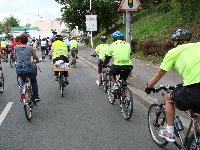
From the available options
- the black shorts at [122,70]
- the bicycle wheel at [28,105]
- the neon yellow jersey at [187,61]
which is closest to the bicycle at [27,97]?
the bicycle wheel at [28,105]

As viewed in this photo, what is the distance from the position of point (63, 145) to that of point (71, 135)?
2.22 ft

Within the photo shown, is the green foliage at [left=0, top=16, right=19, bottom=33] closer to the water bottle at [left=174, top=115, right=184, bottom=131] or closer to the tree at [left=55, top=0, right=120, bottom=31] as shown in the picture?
the tree at [left=55, top=0, right=120, bottom=31]

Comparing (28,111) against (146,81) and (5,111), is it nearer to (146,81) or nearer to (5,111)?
(5,111)

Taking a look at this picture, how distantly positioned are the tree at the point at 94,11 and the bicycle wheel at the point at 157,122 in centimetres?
4438

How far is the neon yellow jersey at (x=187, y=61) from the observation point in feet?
17.0

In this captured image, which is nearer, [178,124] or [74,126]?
[178,124]

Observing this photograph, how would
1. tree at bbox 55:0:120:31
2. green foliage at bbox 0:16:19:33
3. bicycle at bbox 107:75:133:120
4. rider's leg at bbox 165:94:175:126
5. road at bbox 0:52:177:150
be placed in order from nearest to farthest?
1. rider's leg at bbox 165:94:175:126
2. road at bbox 0:52:177:150
3. bicycle at bbox 107:75:133:120
4. tree at bbox 55:0:120:31
5. green foliage at bbox 0:16:19:33

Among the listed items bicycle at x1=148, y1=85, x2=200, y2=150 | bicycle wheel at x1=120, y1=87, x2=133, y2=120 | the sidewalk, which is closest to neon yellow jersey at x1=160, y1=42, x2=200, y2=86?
bicycle at x1=148, y1=85, x2=200, y2=150

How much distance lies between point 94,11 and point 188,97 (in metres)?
47.1

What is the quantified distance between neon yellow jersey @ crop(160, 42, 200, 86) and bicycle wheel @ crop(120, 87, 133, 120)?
3756 millimetres

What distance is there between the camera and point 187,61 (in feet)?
17.2

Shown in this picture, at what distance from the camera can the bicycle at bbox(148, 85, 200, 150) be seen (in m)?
5.31

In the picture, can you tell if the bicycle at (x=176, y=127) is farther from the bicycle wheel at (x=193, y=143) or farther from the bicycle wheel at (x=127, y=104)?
the bicycle wheel at (x=127, y=104)

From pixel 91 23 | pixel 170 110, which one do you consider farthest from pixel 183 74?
pixel 91 23
